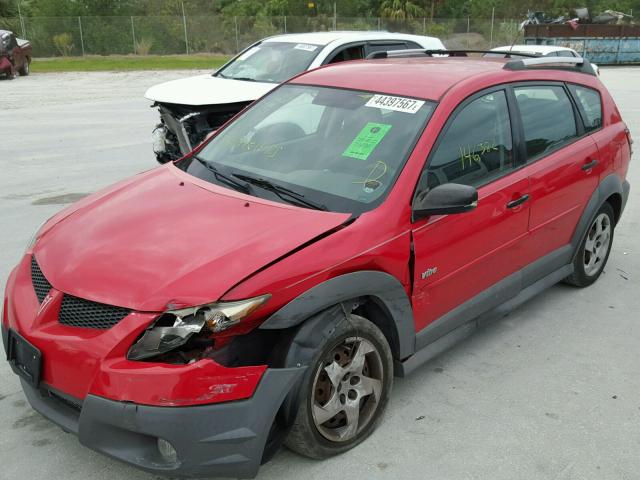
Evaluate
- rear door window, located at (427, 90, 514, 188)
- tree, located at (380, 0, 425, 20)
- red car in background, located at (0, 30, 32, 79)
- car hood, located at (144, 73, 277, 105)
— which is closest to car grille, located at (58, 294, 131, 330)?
rear door window, located at (427, 90, 514, 188)

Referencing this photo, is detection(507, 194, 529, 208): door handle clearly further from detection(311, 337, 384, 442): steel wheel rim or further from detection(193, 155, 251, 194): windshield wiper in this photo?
detection(193, 155, 251, 194): windshield wiper

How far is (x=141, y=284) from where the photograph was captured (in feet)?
9.24

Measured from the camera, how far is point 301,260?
294 cm

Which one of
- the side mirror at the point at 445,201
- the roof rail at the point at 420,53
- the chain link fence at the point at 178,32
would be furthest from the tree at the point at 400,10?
the side mirror at the point at 445,201

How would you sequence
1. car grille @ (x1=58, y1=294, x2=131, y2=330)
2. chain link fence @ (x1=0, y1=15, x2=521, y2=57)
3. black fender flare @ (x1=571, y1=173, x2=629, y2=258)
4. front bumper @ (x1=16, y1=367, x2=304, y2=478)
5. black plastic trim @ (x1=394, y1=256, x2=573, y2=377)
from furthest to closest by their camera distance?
chain link fence @ (x1=0, y1=15, x2=521, y2=57) → black fender flare @ (x1=571, y1=173, x2=629, y2=258) → black plastic trim @ (x1=394, y1=256, x2=573, y2=377) → car grille @ (x1=58, y1=294, x2=131, y2=330) → front bumper @ (x1=16, y1=367, x2=304, y2=478)

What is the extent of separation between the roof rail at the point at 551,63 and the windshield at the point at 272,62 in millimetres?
4248

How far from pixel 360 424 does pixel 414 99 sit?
175cm

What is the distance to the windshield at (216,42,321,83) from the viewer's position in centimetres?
879

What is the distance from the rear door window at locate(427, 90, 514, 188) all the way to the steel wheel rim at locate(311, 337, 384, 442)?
37.4 inches

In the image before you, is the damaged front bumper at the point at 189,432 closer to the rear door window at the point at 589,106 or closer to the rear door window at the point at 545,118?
the rear door window at the point at 545,118

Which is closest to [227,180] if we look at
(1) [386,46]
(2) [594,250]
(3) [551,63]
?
(3) [551,63]

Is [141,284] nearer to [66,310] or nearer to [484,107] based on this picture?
[66,310]

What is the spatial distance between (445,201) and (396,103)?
742mm

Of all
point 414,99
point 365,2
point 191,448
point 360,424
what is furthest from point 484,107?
point 365,2
